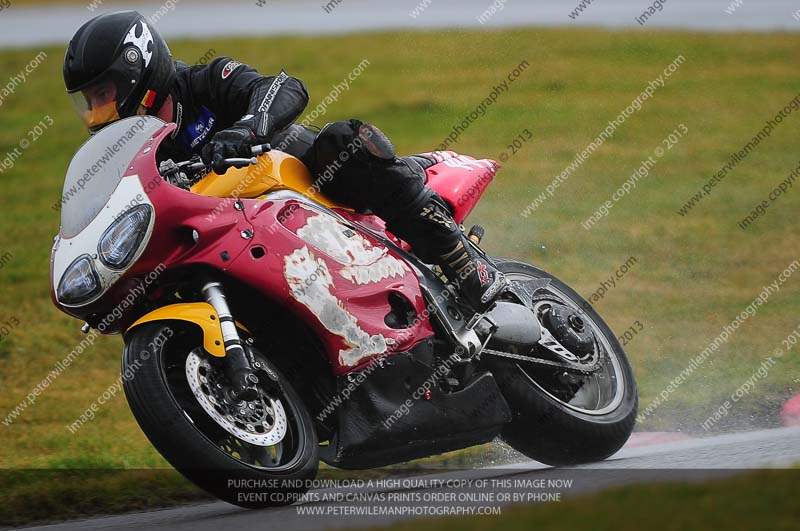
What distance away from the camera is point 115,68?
15.8 ft

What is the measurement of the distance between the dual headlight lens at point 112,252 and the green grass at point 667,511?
1.38m

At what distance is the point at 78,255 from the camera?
4.44 meters

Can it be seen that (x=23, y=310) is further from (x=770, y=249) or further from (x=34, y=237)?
(x=770, y=249)

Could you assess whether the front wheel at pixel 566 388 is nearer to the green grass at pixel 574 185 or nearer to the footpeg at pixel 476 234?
the footpeg at pixel 476 234

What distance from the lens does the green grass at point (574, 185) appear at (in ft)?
24.1

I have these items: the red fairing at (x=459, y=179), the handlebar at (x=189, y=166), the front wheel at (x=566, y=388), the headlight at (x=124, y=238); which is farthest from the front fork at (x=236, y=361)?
the red fairing at (x=459, y=179)

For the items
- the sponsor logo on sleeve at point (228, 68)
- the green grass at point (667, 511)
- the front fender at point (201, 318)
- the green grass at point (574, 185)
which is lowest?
the green grass at point (574, 185)

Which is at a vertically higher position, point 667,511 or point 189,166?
point 667,511

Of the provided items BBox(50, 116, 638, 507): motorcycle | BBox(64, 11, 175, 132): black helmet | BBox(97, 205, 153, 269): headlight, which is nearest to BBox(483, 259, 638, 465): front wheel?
BBox(50, 116, 638, 507): motorcycle

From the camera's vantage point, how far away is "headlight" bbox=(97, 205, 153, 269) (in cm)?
437

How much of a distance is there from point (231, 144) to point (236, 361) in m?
0.83

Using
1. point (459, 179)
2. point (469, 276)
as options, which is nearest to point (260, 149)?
point (469, 276)

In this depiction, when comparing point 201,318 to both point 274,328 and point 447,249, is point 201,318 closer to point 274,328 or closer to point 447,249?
point 274,328

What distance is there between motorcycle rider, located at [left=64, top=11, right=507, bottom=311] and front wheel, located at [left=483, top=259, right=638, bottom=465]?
0.41 metres
